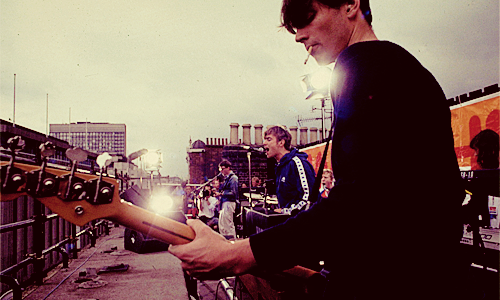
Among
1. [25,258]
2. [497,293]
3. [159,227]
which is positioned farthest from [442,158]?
[25,258]

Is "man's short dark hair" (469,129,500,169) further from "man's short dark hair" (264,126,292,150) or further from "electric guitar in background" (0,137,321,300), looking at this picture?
"electric guitar in background" (0,137,321,300)

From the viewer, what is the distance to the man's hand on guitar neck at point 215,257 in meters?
0.90

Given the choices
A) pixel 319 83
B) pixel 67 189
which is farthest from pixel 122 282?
pixel 319 83

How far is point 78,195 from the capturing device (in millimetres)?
1261

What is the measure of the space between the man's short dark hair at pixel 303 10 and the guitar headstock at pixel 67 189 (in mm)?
996

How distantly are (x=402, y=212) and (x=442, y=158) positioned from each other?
19 centimetres

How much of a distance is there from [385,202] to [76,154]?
124 centimetres

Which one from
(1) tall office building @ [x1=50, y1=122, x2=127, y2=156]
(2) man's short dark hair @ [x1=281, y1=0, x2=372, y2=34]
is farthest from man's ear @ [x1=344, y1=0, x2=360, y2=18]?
(1) tall office building @ [x1=50, y1=122, x2=127, y2=156]

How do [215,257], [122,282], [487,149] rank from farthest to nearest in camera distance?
[122,282] < [487,149] < [215,257]

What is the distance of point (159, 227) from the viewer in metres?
1.23

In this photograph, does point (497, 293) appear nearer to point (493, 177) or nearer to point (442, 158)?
point (493, 177)

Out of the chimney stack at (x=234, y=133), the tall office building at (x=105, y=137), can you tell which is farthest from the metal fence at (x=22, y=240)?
the tall office building at (x=105, y=137)

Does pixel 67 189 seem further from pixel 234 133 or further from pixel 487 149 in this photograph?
pixel 234 133

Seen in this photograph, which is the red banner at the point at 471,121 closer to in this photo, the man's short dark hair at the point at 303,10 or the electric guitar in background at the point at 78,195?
the man's short dark hair at the point at 303,10
